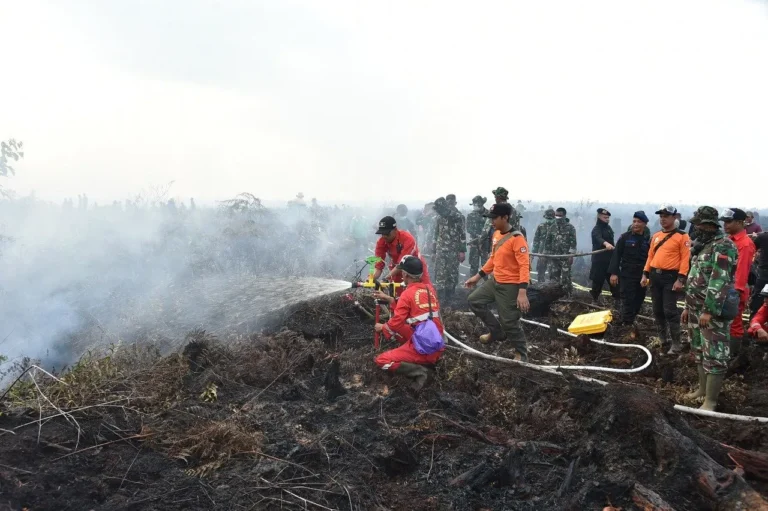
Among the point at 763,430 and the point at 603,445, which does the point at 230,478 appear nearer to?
the point at 603,445

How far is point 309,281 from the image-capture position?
10.6m

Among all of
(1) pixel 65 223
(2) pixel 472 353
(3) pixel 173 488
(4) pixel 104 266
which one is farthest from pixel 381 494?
(1) pixel 65 223

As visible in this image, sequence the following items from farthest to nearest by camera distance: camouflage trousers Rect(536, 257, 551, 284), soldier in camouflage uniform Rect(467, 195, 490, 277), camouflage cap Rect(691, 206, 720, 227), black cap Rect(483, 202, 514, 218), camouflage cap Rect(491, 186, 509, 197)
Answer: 1. camouflage trousers Rect(536, 257, 551, 284)
2. soldier in camouflage uniform Rect(467, 195, 490, 277)
3. camouflage cap Rect(491, 186, 509, 197)
4. black cap Rect(483, 202, 514, 218)
5. camouflage cap Rect(691, 206, 720, 227)

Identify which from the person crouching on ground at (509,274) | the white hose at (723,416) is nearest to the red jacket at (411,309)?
the person crouching on ground at (509,274)

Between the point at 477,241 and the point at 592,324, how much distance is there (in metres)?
3.97

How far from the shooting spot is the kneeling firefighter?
5047 mm

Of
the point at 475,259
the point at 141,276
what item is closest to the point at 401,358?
the point at 475,259

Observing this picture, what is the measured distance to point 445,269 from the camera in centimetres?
1040

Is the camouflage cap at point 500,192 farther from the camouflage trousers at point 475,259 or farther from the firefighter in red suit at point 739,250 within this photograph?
the firefighter in red suit at point 739,250

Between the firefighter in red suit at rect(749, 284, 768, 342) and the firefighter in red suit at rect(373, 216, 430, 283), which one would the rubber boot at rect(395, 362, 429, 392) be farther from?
the firefighter in red suit at rect(749, 284, 768, 342)

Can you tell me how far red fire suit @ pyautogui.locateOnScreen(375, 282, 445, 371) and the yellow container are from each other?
3211 mm

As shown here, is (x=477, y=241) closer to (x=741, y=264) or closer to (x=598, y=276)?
(x=598, y=276)

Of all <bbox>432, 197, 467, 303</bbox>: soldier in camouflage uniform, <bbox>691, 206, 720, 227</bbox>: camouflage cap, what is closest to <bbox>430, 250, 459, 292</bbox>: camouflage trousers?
<bbox>432, 197, 467, 303</bbox>: soldier in camouflage uniform

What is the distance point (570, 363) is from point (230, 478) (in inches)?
195
